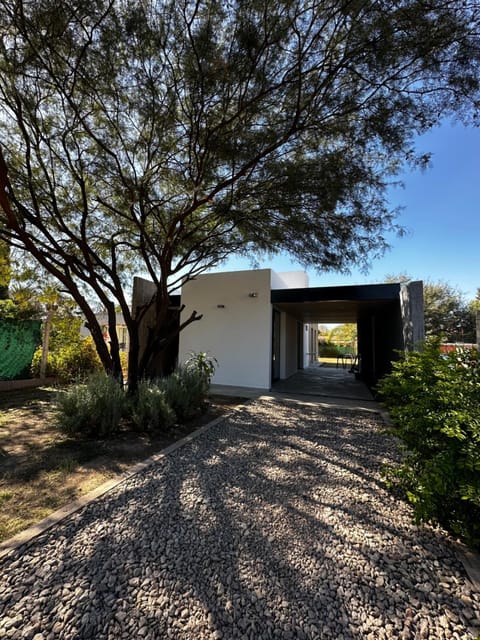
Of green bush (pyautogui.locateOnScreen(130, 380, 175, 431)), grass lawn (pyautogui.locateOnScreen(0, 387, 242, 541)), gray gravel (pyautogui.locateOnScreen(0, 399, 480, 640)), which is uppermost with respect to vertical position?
green bush (pyautogui.locateOnScreen(130, 380, 175, 431))

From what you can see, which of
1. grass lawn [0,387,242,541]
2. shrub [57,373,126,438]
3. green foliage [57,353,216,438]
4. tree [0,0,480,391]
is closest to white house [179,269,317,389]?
tree [0,0,480,391]

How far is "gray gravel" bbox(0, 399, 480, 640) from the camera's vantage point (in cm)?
142

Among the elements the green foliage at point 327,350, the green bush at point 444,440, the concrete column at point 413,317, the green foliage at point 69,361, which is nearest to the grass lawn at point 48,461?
the green bush at point 444,440

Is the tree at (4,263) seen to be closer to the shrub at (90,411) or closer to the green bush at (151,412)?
the shrub at (90,411)

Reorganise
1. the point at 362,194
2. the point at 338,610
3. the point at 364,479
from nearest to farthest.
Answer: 1. the point at 338,610
2. the point at 364,479
3. the point at 362,194

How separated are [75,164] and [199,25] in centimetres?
310

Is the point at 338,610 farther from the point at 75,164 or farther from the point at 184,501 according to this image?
the point at 75,164

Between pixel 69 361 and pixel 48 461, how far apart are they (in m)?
6.06

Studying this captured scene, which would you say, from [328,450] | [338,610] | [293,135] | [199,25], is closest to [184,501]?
[338,610]

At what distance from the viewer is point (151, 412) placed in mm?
4234

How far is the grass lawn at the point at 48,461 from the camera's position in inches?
93.1

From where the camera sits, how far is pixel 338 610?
1.52m

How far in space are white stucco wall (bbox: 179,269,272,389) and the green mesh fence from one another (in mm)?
4264

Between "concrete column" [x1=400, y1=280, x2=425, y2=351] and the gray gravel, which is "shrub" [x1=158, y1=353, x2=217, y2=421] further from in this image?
"concrete column" [x1=400, y1=280, x2=425, y2=351]
